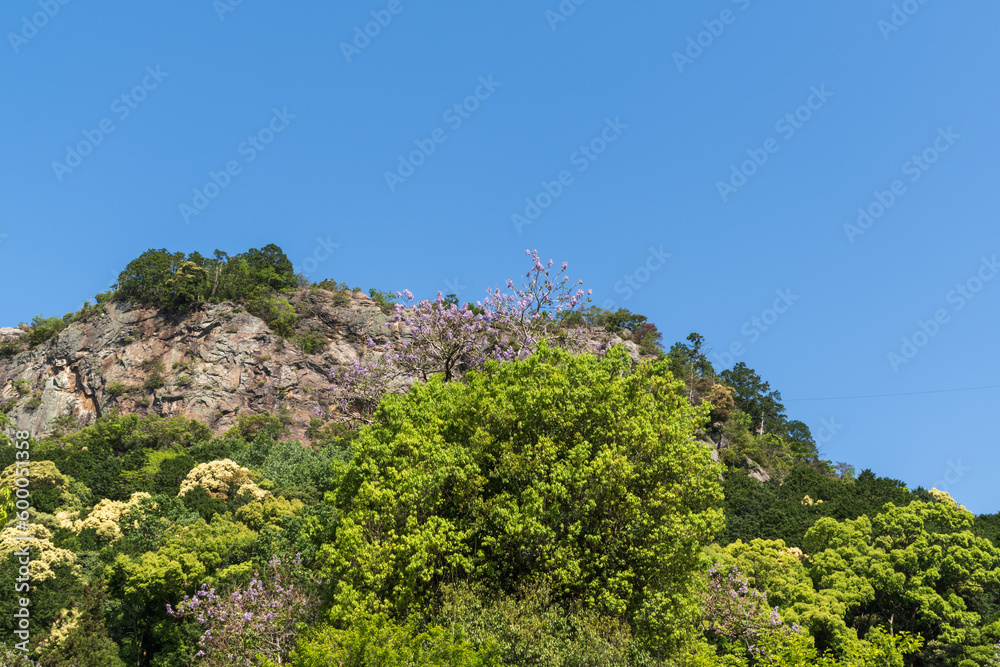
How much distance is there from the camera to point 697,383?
77.2 meters

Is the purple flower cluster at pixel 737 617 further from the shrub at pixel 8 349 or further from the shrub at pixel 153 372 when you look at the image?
the shrub at pixel 8 349

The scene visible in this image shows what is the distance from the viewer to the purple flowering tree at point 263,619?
22.0 metres

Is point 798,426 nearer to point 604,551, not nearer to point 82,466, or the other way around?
point 82,466

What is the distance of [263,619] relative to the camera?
22.3 m

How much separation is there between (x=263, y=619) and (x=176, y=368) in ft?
187

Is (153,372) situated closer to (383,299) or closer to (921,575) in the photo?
(383,299)

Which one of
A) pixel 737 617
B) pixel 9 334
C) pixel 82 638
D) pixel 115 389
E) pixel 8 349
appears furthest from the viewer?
pixel 9 334

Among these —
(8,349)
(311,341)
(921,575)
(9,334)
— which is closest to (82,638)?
(921,575)

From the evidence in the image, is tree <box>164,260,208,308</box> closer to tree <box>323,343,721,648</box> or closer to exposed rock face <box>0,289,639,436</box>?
exposed rock face <box>0,289,639,436</box>

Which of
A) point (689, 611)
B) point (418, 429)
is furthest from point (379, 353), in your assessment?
point (689, 611)

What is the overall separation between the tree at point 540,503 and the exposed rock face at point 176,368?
52107mm

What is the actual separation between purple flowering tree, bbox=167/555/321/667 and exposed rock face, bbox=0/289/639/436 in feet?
150

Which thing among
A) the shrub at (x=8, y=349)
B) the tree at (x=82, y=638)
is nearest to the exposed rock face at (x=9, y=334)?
the shrub at (x=8, y=349)

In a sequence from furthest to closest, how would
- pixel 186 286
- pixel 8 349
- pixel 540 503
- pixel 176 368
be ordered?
pixel 8 349, pixel 186 286, pixel 176 368, pixel 540 503
